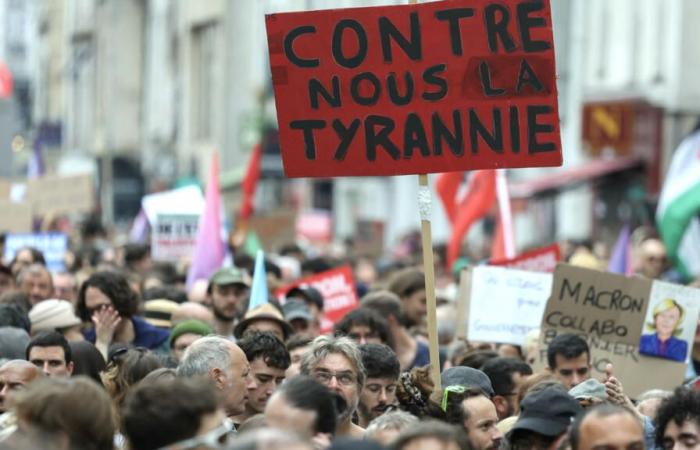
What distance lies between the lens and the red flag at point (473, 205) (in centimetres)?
1816

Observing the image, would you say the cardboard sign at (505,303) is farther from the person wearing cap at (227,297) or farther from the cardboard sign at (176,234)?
the cardboard sign at (176,234)

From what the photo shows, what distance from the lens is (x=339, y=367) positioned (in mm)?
8273

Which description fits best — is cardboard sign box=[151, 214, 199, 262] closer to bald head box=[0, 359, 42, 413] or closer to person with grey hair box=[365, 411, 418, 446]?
bald head box=[0, 359, 42, 413]

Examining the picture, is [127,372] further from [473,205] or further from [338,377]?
[473,205]

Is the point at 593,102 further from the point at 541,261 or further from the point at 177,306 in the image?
the point at 177,306

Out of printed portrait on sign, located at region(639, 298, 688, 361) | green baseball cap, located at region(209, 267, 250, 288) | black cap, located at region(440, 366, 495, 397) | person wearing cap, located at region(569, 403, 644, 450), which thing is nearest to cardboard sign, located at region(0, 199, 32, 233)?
green baseball cap, located at region(209, 267, 250, 288)

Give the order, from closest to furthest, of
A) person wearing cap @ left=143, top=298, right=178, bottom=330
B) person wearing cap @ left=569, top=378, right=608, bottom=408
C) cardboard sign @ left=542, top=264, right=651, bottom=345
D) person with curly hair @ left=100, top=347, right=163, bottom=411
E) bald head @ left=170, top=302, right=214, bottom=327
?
person wearing cap @ left=569, top=378, right=608, bottom=408, person with curly hair @ left=100, top=347, right=163, bottom=411, cardboard sign @ left=542, top=264, right=651, bottom=345, bald head @ left=170, top=302, right=214, bottom=327, person wearing cap @ left=143, top=298, right=178, bottom=330

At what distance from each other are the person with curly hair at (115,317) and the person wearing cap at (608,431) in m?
4.84

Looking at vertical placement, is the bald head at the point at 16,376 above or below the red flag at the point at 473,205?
below

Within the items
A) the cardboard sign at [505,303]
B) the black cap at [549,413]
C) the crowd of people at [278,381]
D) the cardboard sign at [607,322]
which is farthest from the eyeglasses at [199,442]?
the cardboard sign at [505,303]

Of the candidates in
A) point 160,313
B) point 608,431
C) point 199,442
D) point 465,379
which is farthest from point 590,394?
point 160,313

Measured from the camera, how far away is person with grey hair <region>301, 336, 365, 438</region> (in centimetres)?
821

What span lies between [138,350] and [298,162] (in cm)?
112

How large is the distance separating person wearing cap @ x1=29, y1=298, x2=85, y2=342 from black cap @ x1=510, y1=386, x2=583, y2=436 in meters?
4.29
